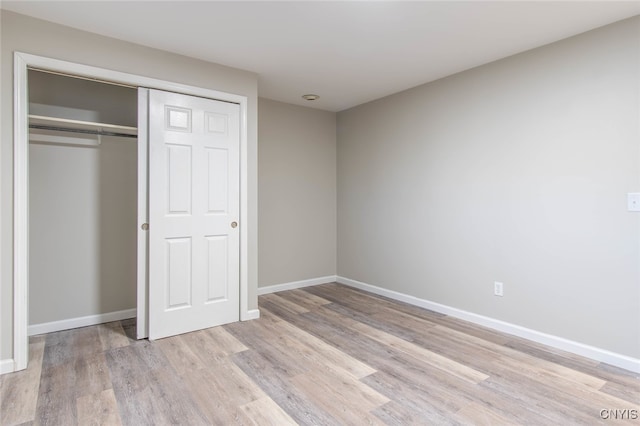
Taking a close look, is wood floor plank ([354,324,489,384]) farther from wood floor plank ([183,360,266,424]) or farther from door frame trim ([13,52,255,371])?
door frame trim ([13,52,255,371])

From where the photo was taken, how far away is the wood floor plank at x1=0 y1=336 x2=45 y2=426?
1863 mm

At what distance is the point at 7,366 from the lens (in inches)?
90.5

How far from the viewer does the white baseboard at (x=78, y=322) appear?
9.80 ft

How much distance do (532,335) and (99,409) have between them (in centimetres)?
313

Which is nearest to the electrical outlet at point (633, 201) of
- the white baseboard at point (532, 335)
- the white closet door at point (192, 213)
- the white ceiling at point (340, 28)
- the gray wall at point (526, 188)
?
the gray wall at point (526, 188)

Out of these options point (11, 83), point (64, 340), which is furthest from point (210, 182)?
point (64, 340)

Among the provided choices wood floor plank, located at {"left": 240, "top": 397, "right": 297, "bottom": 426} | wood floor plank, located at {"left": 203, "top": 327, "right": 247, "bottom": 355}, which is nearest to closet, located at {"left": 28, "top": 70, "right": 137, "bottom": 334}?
wood floor plank, located at {"left": 203, "top": 327, "right": 247, "bottom": 355}

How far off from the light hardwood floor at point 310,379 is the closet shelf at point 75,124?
5.87 feet

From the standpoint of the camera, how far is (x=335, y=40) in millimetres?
2711

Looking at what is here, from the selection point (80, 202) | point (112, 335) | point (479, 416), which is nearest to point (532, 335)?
point (479, 416)

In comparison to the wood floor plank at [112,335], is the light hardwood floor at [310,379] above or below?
below

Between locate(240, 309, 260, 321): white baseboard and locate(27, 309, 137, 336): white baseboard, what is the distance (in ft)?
3.68

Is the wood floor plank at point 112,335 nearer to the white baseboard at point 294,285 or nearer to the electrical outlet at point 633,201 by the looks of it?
the white baseboard at point 294,285

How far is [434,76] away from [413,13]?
50.9 inches
